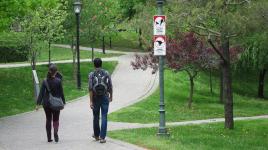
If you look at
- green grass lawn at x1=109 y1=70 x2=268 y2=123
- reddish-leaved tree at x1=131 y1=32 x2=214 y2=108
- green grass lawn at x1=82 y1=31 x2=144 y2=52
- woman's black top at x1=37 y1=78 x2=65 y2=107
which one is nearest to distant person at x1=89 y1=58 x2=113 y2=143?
woman's black top at x1=37 y1=78 x2=65 y2=107

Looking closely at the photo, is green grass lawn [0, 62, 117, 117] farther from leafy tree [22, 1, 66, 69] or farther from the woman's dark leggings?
the woman's dark leggings

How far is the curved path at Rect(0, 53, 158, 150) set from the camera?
1266 cm

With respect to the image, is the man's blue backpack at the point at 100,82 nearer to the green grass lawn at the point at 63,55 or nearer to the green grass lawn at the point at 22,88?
the green grass lawn at the point at 22,88

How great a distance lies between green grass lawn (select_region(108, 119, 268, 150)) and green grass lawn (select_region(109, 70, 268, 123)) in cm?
284

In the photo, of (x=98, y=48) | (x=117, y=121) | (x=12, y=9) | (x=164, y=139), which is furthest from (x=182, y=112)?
(x=98, y=48)

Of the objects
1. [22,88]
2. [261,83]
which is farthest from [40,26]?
[261,83]

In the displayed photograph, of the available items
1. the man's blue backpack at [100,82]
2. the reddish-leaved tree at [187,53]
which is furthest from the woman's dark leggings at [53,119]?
the reddish-leaved tree at [187,53]

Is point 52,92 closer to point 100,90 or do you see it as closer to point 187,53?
point 100,90

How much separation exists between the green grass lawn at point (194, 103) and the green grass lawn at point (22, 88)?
4024mm

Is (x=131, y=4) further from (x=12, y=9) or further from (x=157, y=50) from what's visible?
(x=157, y=50)

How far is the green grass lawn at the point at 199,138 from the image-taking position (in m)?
12.7

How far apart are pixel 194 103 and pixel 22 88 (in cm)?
908

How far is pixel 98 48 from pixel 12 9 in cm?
3327

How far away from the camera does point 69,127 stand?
16391 millimetres
